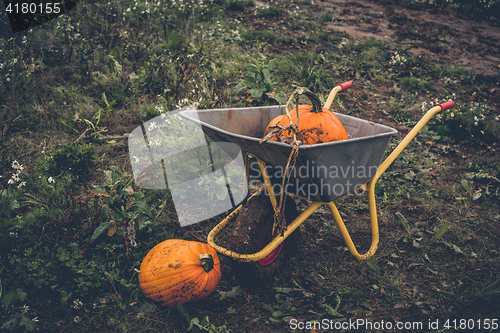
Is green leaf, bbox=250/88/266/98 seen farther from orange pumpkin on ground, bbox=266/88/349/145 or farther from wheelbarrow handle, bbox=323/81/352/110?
orange pumpkin on ground, bbox=266/88/349/145

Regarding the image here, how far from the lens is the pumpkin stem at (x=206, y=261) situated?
2078mm

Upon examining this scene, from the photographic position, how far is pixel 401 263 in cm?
270

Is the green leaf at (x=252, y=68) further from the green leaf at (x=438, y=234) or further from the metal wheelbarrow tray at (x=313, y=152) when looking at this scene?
the green leaf at (x=438, y=234)

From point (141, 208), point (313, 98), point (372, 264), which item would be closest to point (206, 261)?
point (141, 208)

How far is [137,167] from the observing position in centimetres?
324

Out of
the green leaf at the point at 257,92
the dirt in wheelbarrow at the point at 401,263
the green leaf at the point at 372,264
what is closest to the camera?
the dirt in wheelbarrow at the point at 401,263

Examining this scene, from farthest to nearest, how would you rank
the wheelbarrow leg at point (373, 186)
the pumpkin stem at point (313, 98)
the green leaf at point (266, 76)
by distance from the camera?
the green leaf at point (266, 76) < the wheelbarrow leg at point (373, 186) < the pumpkin stem at point (313, 98)

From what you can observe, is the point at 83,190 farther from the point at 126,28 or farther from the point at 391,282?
the point at 126,28

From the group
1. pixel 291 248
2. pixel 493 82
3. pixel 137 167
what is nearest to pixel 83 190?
pixel 137 167

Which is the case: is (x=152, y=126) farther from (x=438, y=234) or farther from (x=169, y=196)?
(x=438, y=234)

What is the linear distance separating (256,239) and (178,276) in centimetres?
57

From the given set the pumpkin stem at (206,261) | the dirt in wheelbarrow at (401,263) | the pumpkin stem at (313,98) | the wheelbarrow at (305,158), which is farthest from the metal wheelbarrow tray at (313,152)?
the dirt in wheelbarrow at (401,263)

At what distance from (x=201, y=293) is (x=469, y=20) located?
29.8 ft

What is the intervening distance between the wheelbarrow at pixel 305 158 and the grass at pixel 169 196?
46cm
